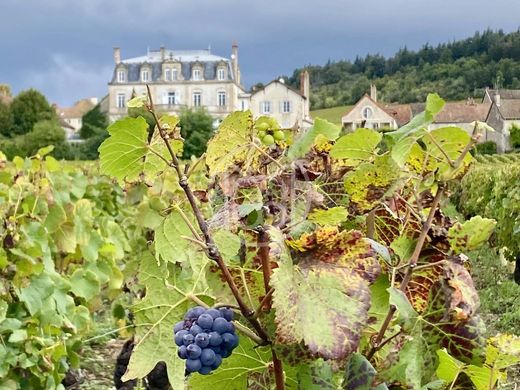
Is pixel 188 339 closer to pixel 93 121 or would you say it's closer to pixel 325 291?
pixel 325 291

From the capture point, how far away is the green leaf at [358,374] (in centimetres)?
92

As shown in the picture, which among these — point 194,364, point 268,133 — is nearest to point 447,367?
point 194,364

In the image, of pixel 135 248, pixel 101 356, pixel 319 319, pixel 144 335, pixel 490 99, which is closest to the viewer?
pixel 319 319

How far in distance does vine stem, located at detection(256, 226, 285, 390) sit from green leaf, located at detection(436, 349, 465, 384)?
0.19m

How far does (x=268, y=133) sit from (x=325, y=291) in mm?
381

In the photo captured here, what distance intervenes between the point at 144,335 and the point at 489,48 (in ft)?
253

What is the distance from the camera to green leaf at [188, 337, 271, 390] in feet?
3.42

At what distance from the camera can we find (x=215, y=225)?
3.23 ft

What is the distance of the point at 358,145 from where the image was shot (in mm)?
1065

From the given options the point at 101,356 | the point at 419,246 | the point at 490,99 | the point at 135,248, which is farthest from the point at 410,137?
the point at 490,99

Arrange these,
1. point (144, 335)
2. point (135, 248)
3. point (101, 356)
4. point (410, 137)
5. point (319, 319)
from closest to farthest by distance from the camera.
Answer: point (319, 319) → point (410, 137) → point (144, 335) → point (135, 248) → point (101, 356)

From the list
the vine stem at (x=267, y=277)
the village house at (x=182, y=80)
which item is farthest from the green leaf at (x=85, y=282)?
the village house at (x=182, y=80)

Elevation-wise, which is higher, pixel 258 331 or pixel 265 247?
pixel 265 247

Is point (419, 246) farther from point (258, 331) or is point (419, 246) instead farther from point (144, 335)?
point (144, 335)
